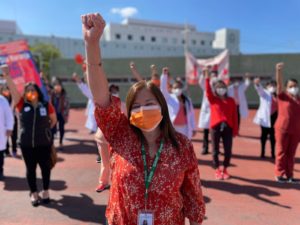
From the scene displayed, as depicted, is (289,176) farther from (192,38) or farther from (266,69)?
(192,38)

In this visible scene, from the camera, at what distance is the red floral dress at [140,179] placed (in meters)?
1.68

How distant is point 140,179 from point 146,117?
0.36 meters

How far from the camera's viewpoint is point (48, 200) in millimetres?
4426

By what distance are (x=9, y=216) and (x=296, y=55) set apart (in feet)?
63.7

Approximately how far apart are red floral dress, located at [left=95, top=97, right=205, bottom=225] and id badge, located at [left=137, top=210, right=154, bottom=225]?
0.02 meters

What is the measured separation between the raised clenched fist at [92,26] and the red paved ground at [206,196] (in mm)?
2918

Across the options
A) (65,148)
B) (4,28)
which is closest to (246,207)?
(65,148)

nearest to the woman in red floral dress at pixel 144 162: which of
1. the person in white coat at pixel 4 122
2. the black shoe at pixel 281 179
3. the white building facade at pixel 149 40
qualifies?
the black shoe at pixel 281 179

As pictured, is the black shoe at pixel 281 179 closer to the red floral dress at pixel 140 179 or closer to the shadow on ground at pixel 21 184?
the shadow on ground at pixel 21 184

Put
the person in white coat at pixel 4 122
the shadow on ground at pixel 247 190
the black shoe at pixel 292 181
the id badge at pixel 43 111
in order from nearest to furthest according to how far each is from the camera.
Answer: the id badge at pixel 43 111 → the shadow on ground at pixel 247 190 → the black shoe at pixel 292 181 → the person in white coat at pixel 4 122

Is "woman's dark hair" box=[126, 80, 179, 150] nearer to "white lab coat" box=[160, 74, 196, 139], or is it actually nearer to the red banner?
"white lab coat" box=[160, 74, 196, 139]

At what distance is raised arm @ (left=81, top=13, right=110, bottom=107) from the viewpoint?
1.50 meters

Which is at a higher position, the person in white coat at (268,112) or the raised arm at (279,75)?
the raised arm at (279,75)

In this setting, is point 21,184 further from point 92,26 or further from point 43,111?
point 92,26
